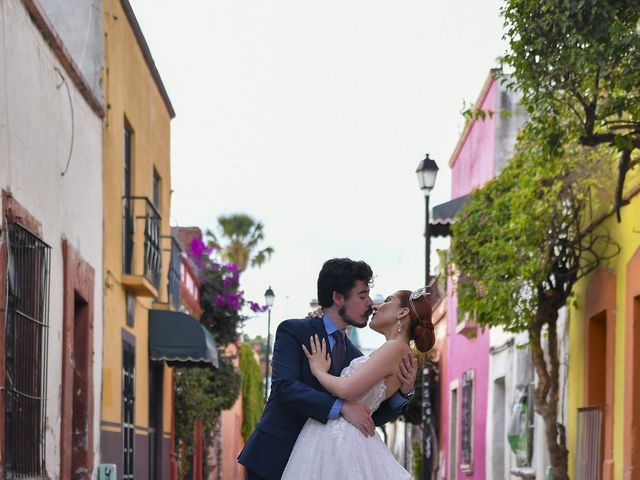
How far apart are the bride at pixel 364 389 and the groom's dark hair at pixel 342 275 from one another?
171 mm

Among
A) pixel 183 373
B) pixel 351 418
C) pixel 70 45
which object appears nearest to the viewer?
pixel 351 418

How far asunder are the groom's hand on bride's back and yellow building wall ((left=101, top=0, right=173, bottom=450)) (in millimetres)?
8059

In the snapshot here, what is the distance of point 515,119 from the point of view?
76.4 ft

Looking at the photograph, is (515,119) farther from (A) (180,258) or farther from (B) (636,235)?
(B) (636,235)

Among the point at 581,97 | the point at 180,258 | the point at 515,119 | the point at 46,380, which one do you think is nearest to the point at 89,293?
the point at 46,380

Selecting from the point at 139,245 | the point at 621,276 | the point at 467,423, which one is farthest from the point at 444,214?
the point at 621,276

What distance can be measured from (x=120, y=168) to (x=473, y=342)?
12.2 metres

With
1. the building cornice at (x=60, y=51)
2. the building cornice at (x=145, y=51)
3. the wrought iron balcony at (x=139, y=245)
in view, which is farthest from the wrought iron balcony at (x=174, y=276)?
the building cornice at (x=60, y=51)

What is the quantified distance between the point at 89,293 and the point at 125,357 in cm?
304

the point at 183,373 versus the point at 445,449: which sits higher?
the point at 183,373

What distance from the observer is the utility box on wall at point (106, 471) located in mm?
13281

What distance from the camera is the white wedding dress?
599 centimetres

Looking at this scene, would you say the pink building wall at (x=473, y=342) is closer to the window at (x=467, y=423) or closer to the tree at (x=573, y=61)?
the window at (x=467, y=423)

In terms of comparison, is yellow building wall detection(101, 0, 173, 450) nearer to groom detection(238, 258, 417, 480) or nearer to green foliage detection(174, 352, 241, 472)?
green foliage detection(174, 352, 241, 472)
